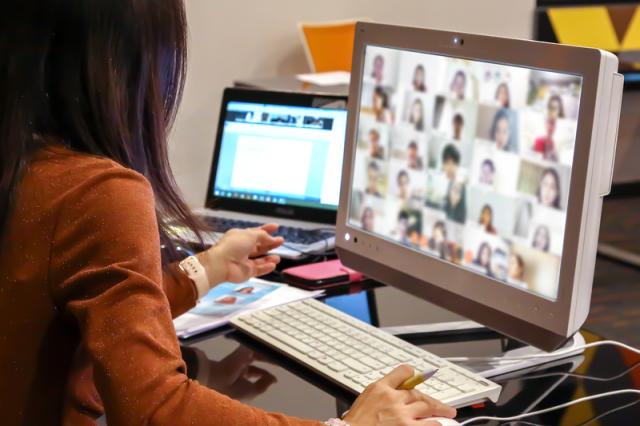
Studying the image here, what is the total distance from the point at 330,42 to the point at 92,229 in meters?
3.38

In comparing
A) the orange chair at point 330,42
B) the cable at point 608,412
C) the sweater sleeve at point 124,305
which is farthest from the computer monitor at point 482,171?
the orange chair at point 330,42

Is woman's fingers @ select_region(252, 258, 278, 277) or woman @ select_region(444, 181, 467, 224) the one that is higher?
woman @ select_region(444, 181, 467, 224)

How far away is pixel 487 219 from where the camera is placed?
49.6 inches

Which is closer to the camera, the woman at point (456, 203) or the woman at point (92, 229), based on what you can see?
the woman at point (92, 229)

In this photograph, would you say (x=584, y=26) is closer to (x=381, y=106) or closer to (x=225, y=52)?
(x=225, y=52)

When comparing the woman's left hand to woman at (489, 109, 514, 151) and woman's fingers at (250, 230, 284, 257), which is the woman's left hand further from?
woman at (489, 109, 514, 151)

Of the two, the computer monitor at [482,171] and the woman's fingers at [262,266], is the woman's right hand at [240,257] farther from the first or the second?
the computer monitor at [482,171]

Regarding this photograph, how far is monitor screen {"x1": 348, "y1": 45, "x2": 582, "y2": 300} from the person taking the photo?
46.2 inches

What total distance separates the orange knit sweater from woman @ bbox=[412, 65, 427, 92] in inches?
21.9

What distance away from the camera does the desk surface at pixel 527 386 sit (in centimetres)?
116

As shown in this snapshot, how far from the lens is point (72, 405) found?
1015 millimetres

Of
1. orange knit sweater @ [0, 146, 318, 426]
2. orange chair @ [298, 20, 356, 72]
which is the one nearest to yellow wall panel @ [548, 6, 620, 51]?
orange chair @ [298, 20, 356, 72]

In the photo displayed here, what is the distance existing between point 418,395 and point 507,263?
277 mm

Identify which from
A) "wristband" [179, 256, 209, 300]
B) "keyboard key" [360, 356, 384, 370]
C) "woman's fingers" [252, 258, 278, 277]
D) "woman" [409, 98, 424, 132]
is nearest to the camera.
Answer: "keyboard key" [360, 356, 384, 370]
